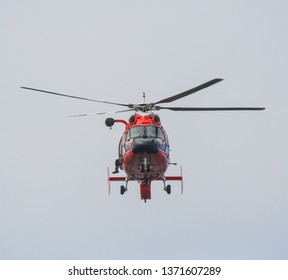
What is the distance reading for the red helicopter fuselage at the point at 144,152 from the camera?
62500 millimetres

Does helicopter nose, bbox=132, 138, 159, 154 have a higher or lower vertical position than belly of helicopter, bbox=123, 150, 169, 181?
higher

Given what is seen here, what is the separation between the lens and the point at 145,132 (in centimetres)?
6322

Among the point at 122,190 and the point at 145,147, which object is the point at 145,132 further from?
the point at 122,190

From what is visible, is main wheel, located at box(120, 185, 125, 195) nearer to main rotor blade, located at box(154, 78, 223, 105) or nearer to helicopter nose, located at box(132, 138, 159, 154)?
helicopter nose, located at box(132, 138, 159, 154)

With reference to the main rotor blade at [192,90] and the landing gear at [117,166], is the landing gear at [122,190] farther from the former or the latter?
the main rotor blade at [192,90]

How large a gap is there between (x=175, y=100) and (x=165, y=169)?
105 inches

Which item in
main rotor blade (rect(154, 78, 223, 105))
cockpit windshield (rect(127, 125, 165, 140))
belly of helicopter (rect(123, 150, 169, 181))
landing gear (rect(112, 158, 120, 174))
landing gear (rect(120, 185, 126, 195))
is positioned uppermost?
main rotor blade (rect(154, 78, 223, 105))

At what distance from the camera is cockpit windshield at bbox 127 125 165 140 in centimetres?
6321

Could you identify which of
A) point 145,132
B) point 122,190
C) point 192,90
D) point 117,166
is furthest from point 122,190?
point 192,90

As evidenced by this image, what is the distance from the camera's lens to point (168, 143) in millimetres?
64188

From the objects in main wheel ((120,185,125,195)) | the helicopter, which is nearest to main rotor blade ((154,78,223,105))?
the helicopter
